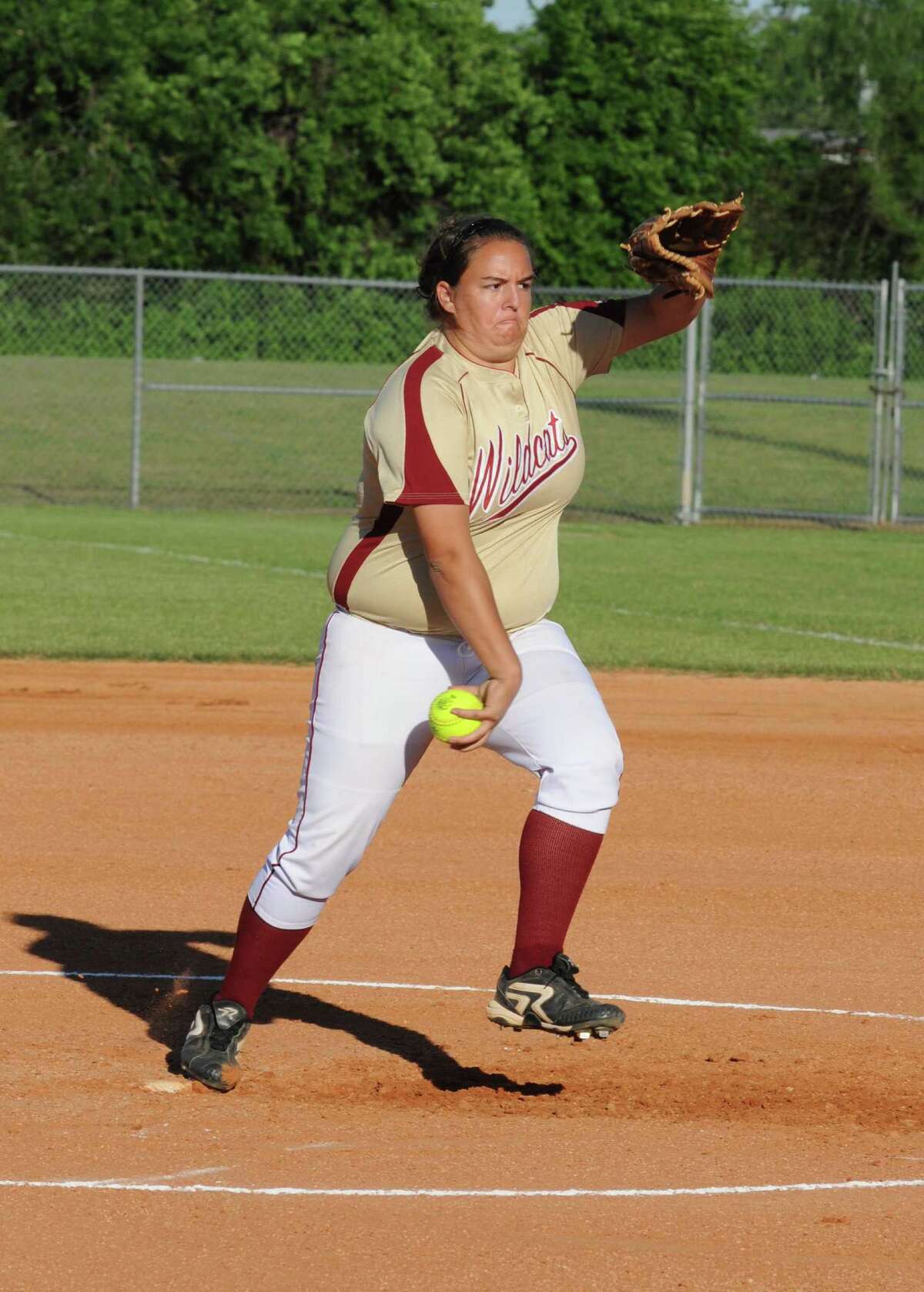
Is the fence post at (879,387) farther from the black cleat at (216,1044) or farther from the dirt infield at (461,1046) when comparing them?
the black cleat at (216,1044)

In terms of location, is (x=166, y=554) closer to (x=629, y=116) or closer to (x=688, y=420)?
(x=688, y=420)

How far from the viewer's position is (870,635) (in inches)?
497

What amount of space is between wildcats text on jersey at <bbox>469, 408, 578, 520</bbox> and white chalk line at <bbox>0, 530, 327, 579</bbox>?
10363 mm

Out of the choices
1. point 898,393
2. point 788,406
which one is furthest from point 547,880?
point 788,406

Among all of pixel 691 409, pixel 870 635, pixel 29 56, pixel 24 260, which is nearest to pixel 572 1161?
pixel 870 635

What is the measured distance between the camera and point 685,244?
4.62m

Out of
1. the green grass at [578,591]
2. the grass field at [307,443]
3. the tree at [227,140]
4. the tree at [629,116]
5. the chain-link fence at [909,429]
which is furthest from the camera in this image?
the tree at [629,116]

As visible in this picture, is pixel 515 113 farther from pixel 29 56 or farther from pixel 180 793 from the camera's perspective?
pixel 180 793

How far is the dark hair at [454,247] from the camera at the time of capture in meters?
4.32

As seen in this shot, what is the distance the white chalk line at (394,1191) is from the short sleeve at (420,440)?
148 cm

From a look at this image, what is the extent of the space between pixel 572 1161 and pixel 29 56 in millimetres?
42324

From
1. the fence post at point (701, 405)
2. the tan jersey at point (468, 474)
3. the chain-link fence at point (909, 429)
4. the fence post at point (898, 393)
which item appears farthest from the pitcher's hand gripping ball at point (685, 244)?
the fence post at point (898, 393)

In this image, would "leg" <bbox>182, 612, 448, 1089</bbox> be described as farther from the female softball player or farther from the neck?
the neck

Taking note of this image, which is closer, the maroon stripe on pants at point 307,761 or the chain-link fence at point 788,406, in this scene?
the maroon stripe on pants at point 307,761
